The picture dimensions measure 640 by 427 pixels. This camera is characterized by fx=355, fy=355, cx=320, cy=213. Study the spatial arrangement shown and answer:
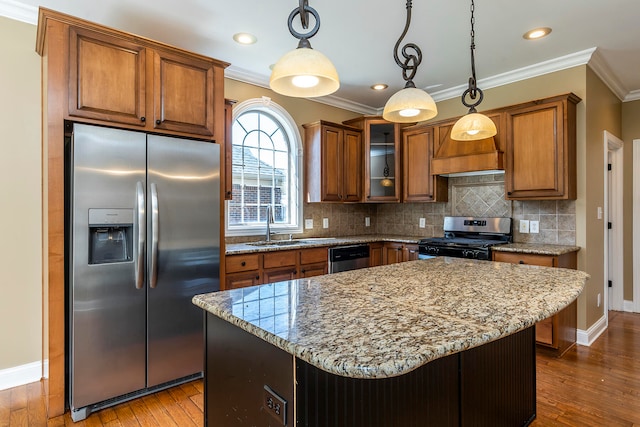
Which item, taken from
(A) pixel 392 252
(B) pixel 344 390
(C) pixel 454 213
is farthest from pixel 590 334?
(B) pixel 344 390

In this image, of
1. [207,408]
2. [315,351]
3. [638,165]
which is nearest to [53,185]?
[207,408]

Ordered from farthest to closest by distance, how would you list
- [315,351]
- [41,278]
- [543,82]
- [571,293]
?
[543,82] → [41,278] → [571,293] → [315,351]

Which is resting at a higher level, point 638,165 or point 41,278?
point 638,165

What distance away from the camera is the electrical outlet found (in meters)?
1.02

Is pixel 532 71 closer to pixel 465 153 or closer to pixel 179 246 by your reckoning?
pixel 465 153

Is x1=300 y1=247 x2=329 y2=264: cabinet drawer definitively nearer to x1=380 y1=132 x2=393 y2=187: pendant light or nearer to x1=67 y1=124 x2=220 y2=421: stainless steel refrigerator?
x1=67 y1=124 x2=220 y2=421: stainless steel refrigerator

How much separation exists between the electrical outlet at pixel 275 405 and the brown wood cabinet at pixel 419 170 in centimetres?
344

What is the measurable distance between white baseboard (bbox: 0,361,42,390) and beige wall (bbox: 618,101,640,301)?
5.97m

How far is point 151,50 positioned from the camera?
243 cm

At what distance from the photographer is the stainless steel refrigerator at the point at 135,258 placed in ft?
7.03

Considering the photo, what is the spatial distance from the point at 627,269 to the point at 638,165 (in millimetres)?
1238

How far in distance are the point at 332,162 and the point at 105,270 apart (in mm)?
2651

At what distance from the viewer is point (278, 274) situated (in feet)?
10.8

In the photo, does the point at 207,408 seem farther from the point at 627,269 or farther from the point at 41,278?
the point at 627,269
